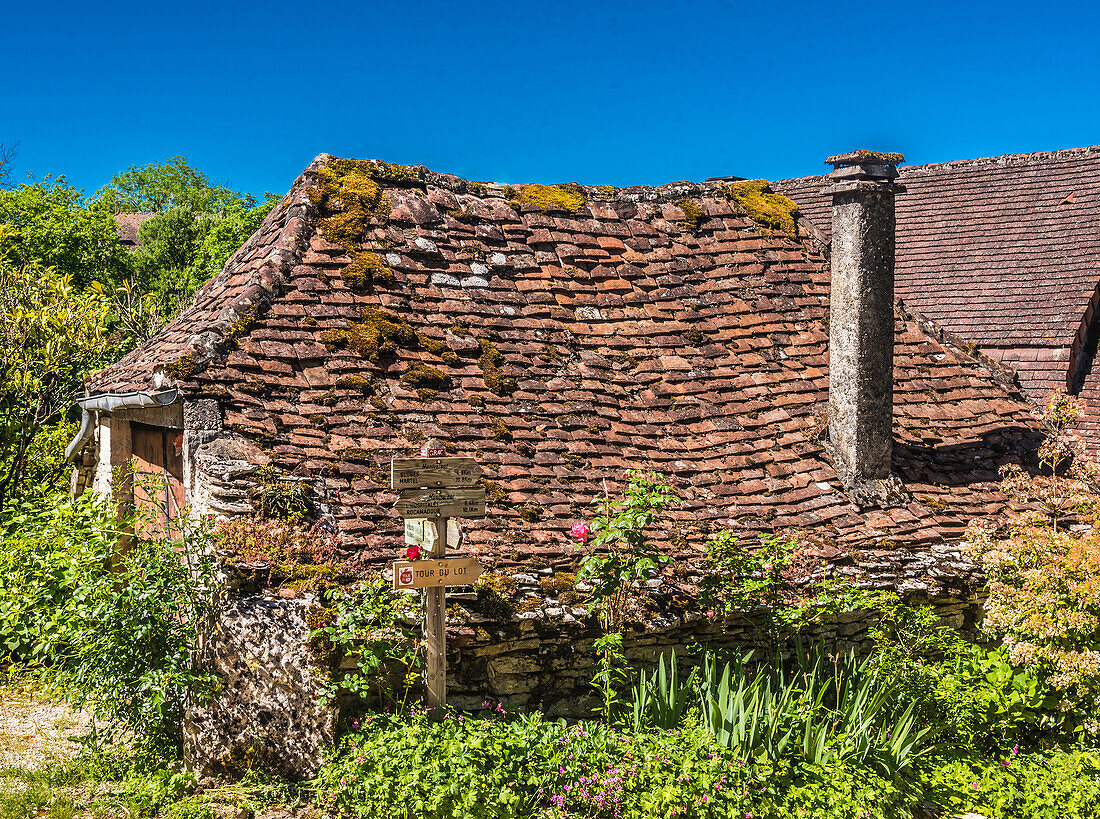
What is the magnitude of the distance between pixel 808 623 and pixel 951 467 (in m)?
2.56

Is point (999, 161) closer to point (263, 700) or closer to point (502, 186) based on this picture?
point (502, 186)

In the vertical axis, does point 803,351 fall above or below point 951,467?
above

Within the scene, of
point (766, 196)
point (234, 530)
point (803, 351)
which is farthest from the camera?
point (766, 196)

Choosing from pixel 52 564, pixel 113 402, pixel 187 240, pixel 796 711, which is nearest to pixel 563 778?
pixel 796 711

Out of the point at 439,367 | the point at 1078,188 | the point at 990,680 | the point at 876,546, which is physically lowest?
the point at 990,680

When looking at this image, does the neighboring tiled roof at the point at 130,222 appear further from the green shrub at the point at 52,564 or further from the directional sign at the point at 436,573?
the directional sign at the point at 436,573

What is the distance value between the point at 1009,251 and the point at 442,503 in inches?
510

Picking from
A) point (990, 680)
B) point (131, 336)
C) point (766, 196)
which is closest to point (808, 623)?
point (990, 680)

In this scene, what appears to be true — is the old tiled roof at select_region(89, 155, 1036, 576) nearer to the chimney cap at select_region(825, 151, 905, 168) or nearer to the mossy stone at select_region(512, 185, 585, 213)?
the mossy stone at select_region(512, 185, 585, 213)

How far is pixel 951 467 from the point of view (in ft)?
25.5

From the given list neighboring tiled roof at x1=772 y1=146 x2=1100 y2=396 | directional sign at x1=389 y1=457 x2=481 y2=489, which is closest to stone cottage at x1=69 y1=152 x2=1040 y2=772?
directional sign at x1=389 y1=457 x2=481 y2=489

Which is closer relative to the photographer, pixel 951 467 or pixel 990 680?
pixel 990 680

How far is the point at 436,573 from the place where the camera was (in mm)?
5125

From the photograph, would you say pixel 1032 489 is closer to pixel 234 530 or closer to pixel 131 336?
pixel 234 530
